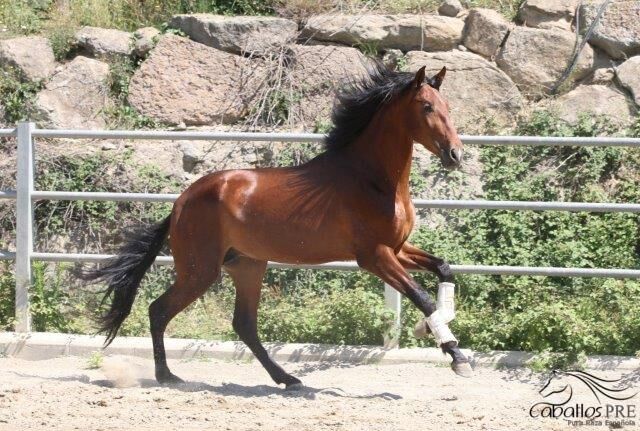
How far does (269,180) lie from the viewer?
635cm

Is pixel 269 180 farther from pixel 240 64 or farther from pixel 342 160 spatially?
pixel 240 64

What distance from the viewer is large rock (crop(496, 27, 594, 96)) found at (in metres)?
9.91

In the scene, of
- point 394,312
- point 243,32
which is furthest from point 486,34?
point 394,312

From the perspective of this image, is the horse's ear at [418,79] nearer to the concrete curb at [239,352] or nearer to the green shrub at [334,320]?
the green shrub at [334,320]

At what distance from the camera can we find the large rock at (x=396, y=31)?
10047 millimetres

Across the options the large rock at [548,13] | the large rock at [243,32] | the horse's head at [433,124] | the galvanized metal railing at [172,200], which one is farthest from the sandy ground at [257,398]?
the large rock at [548,13]

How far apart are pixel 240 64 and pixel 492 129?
2.57 metres

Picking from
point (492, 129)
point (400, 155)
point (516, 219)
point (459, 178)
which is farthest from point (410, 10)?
point (400, 155)

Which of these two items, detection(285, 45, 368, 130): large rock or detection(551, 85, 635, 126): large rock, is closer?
detection(551, 85, 635, 126): large rock

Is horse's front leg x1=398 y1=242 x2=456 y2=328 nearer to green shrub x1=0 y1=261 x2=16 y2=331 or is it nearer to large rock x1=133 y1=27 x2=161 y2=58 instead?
green shrub x1=0 y1=261 x2=16 y2=331

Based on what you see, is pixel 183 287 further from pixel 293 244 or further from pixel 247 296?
pixel 293 244

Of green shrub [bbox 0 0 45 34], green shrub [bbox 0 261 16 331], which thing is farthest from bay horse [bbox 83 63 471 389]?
green shrub [bbox 0 0 45 34]

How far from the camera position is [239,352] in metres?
7.10

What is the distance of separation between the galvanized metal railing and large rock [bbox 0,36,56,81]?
289 cm
